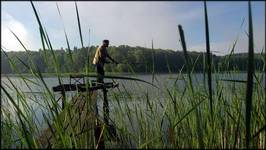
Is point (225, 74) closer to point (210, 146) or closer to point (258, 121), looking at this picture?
point (258, 121)

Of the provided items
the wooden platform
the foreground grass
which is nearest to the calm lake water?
the foreground grass

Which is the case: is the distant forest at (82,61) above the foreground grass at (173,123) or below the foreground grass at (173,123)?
above

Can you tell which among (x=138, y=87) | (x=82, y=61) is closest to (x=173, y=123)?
(x=82, y=61)

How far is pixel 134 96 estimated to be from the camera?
3.66m

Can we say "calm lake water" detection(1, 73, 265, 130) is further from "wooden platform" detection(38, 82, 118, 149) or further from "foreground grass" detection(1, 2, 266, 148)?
"wooden platform" detection(38, 82, 118, 149)

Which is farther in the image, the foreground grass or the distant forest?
the distant forest

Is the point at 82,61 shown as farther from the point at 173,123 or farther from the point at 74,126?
the point at 173,123

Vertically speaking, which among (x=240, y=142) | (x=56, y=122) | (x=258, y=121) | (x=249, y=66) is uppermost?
(x=249, y=66)

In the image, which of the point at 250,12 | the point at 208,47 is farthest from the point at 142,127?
the point at 250,12

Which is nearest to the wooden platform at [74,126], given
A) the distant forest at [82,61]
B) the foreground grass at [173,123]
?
the foreground grass at [173,123]

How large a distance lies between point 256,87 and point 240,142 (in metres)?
0.71

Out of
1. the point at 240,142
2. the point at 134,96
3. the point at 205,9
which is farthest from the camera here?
the point at 134,96

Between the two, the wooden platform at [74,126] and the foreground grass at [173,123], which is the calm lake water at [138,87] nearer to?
the foreground grass at [173,123]

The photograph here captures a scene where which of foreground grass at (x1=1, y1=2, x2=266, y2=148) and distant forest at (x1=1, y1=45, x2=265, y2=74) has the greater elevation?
distant forest at (x1=1, y1=45, x2=265, y2=74)
